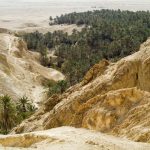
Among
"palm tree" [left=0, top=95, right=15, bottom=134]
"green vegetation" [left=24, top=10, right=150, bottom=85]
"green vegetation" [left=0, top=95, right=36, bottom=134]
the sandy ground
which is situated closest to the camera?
the sandy ground

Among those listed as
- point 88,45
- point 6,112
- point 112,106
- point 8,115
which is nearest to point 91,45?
point 88,45

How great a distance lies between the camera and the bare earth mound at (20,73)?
311 feet

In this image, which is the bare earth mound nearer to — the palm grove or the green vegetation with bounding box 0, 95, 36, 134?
the palm grove

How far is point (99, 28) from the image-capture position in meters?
170

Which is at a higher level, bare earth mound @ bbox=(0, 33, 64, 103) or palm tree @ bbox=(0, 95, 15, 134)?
palm tree @ bbox=(0, 95, 15, 134)

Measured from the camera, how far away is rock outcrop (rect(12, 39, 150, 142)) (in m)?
29.2

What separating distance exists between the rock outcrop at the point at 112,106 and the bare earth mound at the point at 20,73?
4549 centimetres

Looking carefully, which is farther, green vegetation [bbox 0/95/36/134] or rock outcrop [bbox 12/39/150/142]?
green vegetation [bbox 0/95/36/134]

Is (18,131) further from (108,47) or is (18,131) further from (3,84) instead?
(108,47)

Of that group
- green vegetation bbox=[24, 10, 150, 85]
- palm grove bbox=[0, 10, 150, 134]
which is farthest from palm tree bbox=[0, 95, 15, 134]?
green vegetation bbox=[24, 10, 150, 85]

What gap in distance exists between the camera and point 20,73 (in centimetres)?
10975

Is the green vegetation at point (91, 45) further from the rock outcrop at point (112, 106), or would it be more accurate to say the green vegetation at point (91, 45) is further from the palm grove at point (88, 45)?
the rock outcrop at point (112, 106)

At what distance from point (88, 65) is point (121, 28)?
53323mm

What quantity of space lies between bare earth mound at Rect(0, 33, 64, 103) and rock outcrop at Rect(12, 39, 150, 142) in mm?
45492
